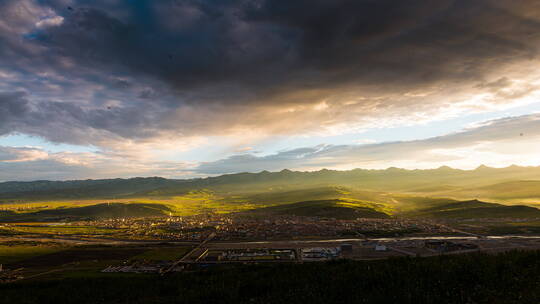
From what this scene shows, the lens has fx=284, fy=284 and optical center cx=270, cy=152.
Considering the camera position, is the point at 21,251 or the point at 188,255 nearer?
the point at 188,255

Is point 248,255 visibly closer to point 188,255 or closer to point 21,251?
point 188,255

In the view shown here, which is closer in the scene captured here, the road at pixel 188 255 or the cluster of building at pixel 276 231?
the road at pixel 188 255

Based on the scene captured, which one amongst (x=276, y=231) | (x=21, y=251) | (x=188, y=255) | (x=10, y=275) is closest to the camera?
(x=10, y=275)

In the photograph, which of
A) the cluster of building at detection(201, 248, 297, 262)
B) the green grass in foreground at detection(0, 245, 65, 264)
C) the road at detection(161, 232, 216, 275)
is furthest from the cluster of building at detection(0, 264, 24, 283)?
the cluster of building at detection(201, 248, 297, 262)

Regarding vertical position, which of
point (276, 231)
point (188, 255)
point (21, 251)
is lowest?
point (276, 231)

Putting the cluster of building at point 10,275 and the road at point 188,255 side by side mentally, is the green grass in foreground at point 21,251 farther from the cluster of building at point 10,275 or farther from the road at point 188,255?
the road at point 188,255

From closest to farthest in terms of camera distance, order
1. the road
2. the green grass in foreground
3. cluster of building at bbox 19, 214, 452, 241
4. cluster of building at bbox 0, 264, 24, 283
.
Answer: cluster of building at bbox 0, 264, 24, 283 → the road → the green grass in foreground → cluster of building at bbox 19, 214, 452, 241

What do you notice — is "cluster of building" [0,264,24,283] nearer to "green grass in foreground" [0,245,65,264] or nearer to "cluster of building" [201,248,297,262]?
"green grass in foreground" [0,245,65,264]

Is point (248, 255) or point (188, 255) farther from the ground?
point (248, 255)

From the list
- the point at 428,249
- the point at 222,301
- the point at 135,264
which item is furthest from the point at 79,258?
the point at 428,249

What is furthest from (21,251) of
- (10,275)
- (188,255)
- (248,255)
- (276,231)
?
(276,231)

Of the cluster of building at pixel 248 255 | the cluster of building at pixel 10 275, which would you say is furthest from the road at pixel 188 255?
the cluster of building at pixel 10 275

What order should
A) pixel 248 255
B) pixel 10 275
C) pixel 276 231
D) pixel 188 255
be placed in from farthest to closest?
pixel 276 231, pixel 188 255, pixel 248 255, pixel 10 275
